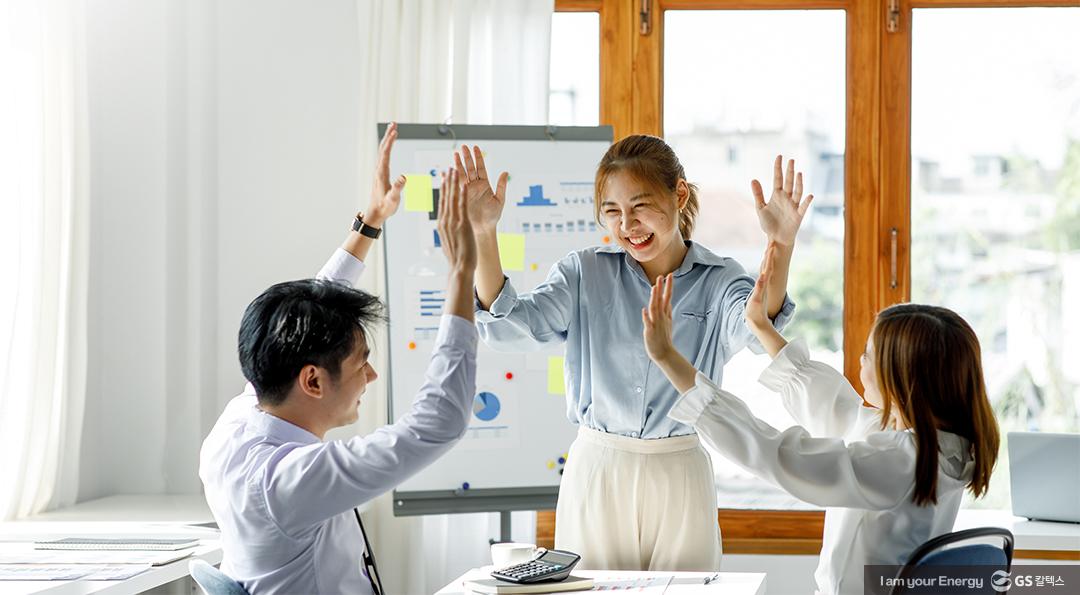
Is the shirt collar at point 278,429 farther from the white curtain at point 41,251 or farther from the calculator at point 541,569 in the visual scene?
the white curtain at point 41,251

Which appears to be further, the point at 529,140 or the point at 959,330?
the point at 529,140

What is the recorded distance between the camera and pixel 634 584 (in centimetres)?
193

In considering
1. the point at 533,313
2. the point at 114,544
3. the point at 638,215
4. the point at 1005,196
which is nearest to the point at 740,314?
the point at 638,215

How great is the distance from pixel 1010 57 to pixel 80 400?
11.3 feet

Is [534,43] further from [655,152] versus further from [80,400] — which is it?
[80,400]

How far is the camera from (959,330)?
72.1 inches

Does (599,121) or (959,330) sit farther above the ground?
(599,121)

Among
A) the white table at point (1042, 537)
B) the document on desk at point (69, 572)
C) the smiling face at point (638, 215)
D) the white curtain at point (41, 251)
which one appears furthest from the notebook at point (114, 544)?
the white table at point (1042, 537)

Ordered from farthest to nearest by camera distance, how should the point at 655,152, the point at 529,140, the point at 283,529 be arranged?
the point at 529,140
the point at 655,152
the point at 283,529

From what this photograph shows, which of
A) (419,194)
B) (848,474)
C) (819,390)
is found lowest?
(848,474)

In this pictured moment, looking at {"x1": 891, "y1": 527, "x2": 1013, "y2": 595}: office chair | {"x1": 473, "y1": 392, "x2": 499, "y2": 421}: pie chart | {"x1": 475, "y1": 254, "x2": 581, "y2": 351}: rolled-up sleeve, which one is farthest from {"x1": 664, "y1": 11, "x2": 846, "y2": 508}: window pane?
{"x1": 891, "y1": 527, "x2": 1013, "y2": 595}: office chair

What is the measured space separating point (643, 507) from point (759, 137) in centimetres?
214

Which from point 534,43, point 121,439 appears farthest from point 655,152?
point 121,439

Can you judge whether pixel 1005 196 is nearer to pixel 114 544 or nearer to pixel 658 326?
pixel 658 326
